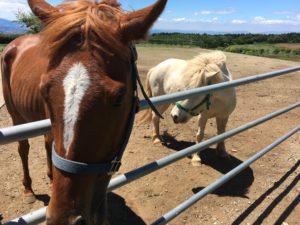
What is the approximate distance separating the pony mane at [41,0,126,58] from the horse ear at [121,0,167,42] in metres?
0.04

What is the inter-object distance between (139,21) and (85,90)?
1.38 feet

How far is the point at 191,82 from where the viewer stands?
4.77m

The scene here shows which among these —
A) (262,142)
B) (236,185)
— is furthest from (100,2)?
(262,142)

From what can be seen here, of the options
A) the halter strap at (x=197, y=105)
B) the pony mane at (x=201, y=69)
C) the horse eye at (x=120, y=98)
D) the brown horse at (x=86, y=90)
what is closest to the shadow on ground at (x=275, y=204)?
the halter strap at (x=197, y=105)

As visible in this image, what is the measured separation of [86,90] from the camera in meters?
1.43

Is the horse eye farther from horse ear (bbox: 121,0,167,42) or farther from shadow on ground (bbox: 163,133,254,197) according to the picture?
shadow on ground (bbox: 163,133,254,197)

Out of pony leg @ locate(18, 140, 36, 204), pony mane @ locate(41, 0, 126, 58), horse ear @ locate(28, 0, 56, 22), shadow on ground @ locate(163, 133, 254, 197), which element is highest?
horse ear @ locate(28, 0, 56, 22)

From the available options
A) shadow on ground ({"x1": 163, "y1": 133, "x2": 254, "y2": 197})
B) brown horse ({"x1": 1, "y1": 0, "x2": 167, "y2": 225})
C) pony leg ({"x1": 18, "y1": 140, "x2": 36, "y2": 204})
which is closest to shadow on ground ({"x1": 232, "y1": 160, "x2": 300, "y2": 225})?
shadow on ground ({"x1": 163, "y1": 133, "x2": 254, "y2": 197})

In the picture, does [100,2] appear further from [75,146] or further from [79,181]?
[79,181]

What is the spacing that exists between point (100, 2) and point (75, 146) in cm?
76

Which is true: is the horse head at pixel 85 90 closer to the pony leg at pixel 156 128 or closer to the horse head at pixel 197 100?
the horse head at pixel 197 100

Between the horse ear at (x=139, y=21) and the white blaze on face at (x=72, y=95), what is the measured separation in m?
0.31

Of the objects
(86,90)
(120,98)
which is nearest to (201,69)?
(120,98)

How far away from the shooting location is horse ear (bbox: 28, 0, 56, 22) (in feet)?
5.60
